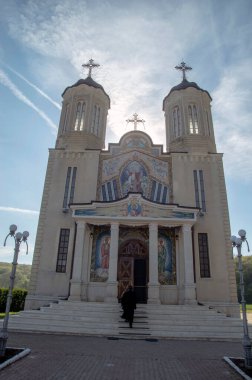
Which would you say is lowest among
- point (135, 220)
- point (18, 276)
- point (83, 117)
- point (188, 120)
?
point (18, 276)

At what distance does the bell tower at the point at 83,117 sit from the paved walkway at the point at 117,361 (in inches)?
573

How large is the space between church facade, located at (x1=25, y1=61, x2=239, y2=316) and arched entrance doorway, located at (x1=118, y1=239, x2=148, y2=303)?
60 mm

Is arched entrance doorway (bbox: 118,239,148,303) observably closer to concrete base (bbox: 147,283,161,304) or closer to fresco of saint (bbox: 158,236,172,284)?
fresco of saint (bbox: 158,236,172,284)

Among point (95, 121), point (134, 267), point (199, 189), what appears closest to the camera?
point (134, 267)

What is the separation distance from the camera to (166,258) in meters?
16.6

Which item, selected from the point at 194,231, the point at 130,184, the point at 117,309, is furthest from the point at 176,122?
the point at 117,309

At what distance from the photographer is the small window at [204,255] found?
1656 centimetres

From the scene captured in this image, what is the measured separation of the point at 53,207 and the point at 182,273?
9326mm

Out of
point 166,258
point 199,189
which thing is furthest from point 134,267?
point 199,189

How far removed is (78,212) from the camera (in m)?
16.3

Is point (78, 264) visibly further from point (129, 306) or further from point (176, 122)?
point (176, 122)

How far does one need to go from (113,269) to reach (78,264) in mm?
2035

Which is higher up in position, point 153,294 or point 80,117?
point 80,117

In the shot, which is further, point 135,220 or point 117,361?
point 135,220
